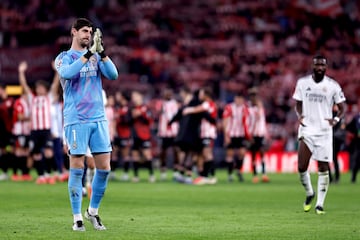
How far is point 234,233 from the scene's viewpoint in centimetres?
1256

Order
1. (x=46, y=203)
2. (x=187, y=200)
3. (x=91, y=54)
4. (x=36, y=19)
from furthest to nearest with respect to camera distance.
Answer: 1. (x=36, y=19)
2. (x=187, y=200)
3. (x=46, y=203)
4. (x=91, y=54)

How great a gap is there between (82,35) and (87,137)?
133cm

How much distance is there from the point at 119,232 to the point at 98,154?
1.06 m

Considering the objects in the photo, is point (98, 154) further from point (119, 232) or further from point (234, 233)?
point (234, 233)

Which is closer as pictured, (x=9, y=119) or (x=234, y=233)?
(x=234, y=233)

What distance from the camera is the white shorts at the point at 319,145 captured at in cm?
1627

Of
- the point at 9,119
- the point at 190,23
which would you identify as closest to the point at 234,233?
the point at 9,119

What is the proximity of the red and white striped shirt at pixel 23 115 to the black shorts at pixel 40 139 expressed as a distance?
146cm

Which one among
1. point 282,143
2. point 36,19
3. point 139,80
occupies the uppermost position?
point 36,19

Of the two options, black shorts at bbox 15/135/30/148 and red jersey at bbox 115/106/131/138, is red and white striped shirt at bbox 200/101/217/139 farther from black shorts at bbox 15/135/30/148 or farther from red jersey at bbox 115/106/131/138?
black shorts at bbox 15/135/30/148

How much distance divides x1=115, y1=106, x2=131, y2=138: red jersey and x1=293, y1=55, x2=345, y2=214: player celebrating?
13337mm

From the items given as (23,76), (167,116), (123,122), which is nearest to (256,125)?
(167,116)

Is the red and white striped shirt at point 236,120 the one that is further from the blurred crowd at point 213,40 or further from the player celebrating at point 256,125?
the blurred crowd at point 213,40

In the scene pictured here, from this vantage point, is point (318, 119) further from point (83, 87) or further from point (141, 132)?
point (141, 132)
